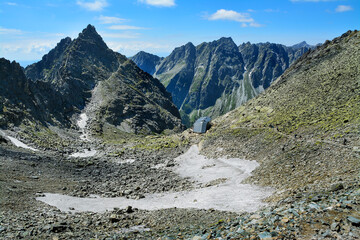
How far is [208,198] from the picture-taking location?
116ft

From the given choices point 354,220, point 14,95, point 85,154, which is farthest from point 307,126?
point 14,95

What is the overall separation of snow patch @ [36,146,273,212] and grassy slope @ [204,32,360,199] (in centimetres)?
321

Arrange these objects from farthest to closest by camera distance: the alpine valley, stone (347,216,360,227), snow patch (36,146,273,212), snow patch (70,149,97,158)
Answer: snow patch (70,149,97,158), snow patch (36,146,273,212), the alpine valley, stone (347,216,360,227)

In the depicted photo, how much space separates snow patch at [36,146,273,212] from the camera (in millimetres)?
31719

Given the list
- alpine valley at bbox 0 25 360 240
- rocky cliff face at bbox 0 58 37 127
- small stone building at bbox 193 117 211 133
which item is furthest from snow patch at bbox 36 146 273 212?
rocky cliff face at bbox 0 58 37 127

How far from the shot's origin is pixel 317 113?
54.2 meters

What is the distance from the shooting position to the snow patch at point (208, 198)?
31.7 metres

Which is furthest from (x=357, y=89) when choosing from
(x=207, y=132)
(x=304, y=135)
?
(x=207, y=132)

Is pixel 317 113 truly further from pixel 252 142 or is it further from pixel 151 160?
pixel 151 160

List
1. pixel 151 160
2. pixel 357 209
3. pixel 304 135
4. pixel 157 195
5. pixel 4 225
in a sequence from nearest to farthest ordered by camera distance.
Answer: pixel 357 209 → pixel 4 225 → pixel 157 195 → pixel 304 135 → pixel 151 160

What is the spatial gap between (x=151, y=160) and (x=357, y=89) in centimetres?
5017

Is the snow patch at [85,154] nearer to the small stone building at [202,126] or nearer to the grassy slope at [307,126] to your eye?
the small stone building at [202,126]

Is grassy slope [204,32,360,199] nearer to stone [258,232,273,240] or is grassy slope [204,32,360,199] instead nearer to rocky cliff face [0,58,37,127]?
stone [258,232,273,240]

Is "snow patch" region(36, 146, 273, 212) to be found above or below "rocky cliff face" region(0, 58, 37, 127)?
below
